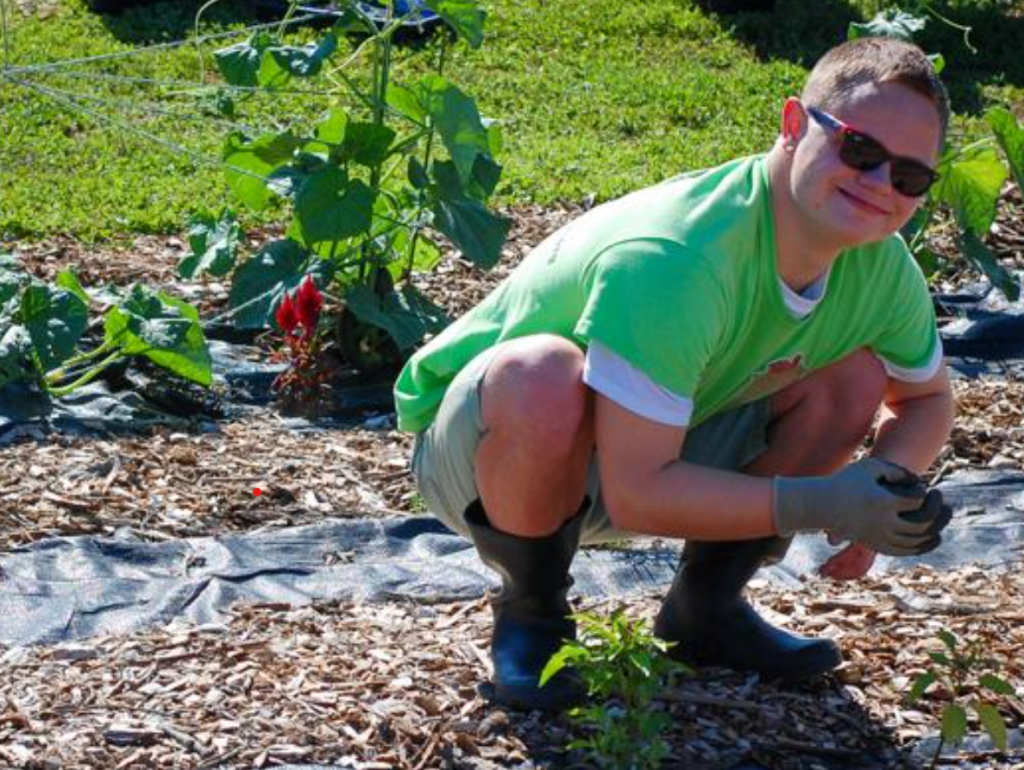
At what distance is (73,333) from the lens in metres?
5.42

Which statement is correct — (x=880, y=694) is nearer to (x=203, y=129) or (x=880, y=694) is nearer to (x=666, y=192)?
(x=666, y=192)

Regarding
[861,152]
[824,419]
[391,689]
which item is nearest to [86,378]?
[391,689]

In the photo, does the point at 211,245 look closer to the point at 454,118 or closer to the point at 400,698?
the point at 454,118

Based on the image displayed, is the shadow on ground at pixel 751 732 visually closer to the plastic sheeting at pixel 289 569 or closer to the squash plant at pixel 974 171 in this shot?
the plastic sheeting at pixel 289 569

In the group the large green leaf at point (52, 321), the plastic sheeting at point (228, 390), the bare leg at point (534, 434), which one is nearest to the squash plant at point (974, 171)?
the plastic sheeting at point (228, 390)

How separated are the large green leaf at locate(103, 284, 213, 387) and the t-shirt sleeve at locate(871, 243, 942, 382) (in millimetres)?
2558

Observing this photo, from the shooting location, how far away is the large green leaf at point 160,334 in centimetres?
554

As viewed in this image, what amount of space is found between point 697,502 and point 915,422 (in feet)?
2.07

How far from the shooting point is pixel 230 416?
18.7 feet

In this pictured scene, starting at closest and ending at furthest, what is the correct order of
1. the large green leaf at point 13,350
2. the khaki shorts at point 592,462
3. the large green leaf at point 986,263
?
the khaki shorts at point 592,462 → the large green leaf at point 13,350 → the large green leaf at point 986,263

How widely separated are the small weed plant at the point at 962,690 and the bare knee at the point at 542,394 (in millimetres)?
631

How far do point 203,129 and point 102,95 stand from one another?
82 cm

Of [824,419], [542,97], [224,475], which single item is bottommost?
[542,97]

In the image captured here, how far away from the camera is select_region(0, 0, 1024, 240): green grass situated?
808 cm
